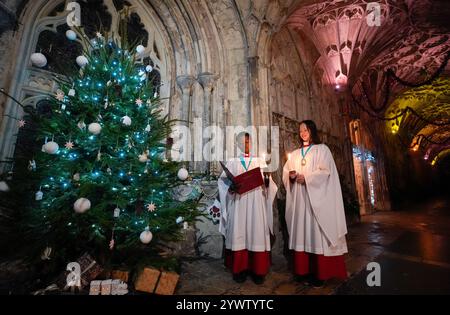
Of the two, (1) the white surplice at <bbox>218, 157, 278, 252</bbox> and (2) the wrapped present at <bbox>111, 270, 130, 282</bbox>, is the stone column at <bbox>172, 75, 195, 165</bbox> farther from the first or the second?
(2) the wrapped present at <bbox>111, 270, 130, 282</bbox>

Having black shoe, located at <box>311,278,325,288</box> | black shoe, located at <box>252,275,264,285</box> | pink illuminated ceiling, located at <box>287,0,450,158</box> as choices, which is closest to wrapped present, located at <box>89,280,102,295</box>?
black shoe, located at <box>252,275,264,285</box>

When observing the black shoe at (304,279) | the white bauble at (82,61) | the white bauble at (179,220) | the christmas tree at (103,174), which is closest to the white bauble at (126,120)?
the christmas tree at (103,174)

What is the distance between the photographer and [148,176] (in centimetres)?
267

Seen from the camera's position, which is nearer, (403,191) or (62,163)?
(62,163)

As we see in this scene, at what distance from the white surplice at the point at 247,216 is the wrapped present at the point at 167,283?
805 millimetres

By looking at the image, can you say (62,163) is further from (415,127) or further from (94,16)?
(415,127)

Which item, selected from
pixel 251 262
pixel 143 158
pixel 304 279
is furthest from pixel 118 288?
pixel 304 279

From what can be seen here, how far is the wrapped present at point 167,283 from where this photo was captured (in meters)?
2.22

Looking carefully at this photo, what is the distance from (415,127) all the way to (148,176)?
891 inches

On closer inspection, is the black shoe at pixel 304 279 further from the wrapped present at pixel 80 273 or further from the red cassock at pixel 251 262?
the wrapped present at pixel 80 273

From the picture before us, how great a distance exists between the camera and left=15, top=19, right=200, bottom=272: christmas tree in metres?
2.30

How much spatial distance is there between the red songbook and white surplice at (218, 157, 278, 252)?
10cm

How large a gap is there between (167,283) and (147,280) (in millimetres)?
198
